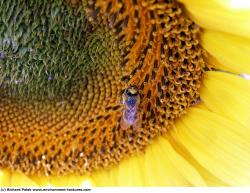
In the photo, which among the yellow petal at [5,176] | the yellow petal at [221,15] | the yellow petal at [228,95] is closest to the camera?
the yellow petal at [221,15]


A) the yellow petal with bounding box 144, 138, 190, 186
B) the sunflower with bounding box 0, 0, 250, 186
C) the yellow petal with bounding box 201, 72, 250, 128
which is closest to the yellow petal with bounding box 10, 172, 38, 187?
the sunflower with bounding box 0, 0, 250, 186

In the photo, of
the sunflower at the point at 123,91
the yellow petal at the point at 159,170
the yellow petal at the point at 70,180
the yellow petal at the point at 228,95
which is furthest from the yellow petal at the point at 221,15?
the yellow petal at the point at 70,180

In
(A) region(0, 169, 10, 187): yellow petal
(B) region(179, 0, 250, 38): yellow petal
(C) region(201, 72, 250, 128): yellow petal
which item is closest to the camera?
(B) region(179, 0, 250, 38): yellow petal

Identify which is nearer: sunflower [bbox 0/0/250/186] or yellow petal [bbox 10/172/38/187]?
sunflower [bbox 0/0/250/186]

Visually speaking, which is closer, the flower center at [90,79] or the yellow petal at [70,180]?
the flower center at [90,79]

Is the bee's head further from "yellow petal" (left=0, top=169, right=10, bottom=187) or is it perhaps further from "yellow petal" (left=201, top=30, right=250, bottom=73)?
"yellow petal" (left=0, top=169, right=10, bottom=187)

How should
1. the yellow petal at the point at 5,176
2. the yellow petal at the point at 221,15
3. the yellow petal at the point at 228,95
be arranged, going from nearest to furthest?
the yellow petal at the point at 221,15 → the yellow petal at the point at 228,95 → the yellow petal at the point at 5,176

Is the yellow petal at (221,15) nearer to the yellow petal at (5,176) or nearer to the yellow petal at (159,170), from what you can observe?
the yellow petal at (159,170)
